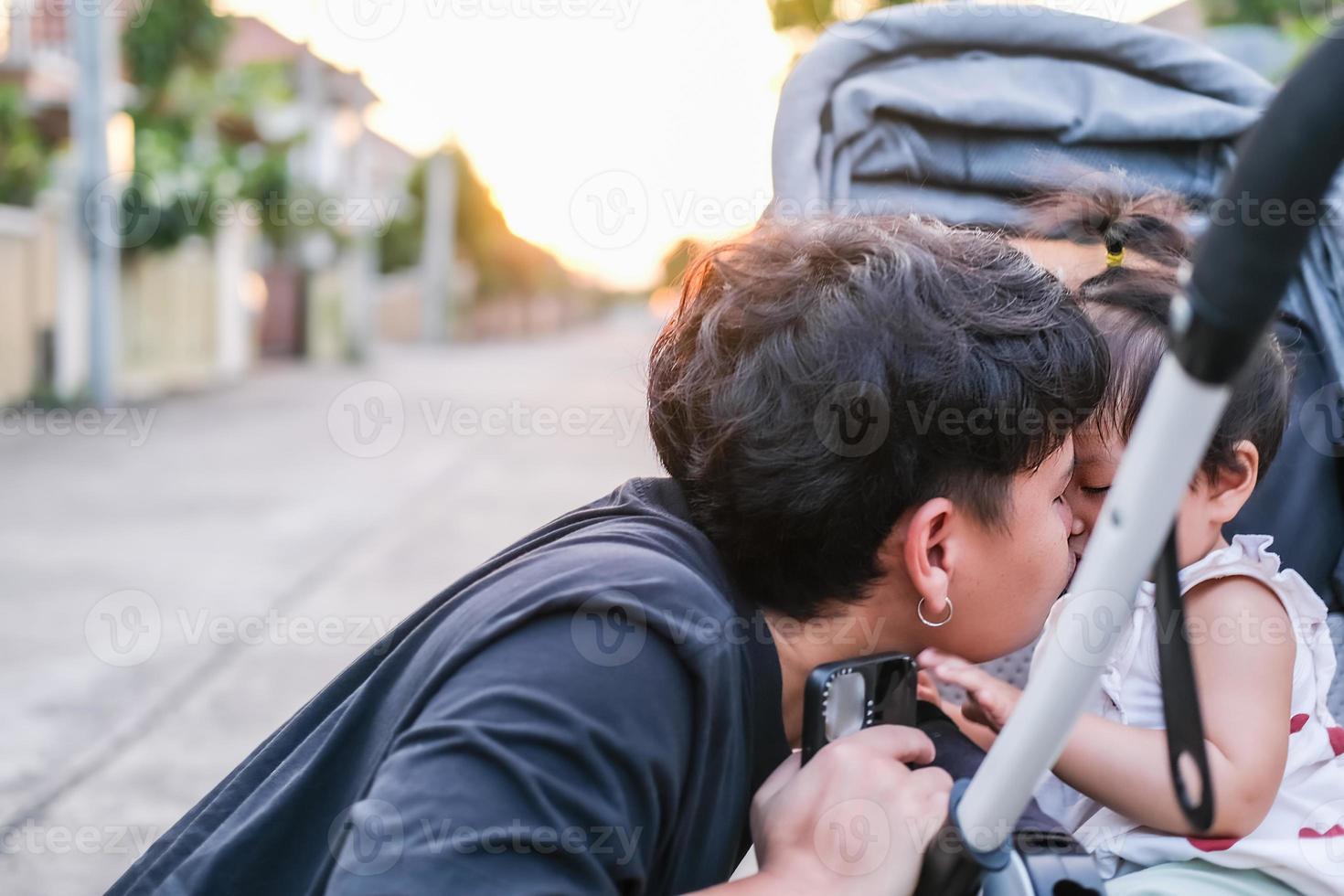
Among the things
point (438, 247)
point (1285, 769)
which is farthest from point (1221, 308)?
point (438, 247)

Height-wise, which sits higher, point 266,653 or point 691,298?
point 691,298

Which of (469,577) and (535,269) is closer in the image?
(469,577)

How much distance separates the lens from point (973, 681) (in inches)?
57.2

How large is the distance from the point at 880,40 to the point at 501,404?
9.87 meters

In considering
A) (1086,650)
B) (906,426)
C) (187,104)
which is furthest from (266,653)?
(187,104)

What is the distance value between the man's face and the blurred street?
1.63 ft

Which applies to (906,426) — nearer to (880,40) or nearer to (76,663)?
(880,40)

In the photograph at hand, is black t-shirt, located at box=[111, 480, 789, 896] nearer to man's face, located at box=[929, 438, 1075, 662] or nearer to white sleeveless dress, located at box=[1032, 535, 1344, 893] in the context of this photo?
man's face, located at box=[929, 438, 1075, 662]

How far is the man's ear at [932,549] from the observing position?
48.8 inches

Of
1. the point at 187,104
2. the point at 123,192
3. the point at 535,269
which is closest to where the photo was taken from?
the point at 123,192

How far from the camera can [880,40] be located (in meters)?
2.37

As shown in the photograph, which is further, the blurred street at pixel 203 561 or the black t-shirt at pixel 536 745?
the blurred street at pixel 203 561

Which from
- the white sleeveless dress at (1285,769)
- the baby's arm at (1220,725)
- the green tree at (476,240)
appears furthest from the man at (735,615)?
the green tree at (476,240)

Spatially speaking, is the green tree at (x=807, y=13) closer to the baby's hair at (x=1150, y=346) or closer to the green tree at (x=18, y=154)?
the baby's hair at (x=1150, y=346)
